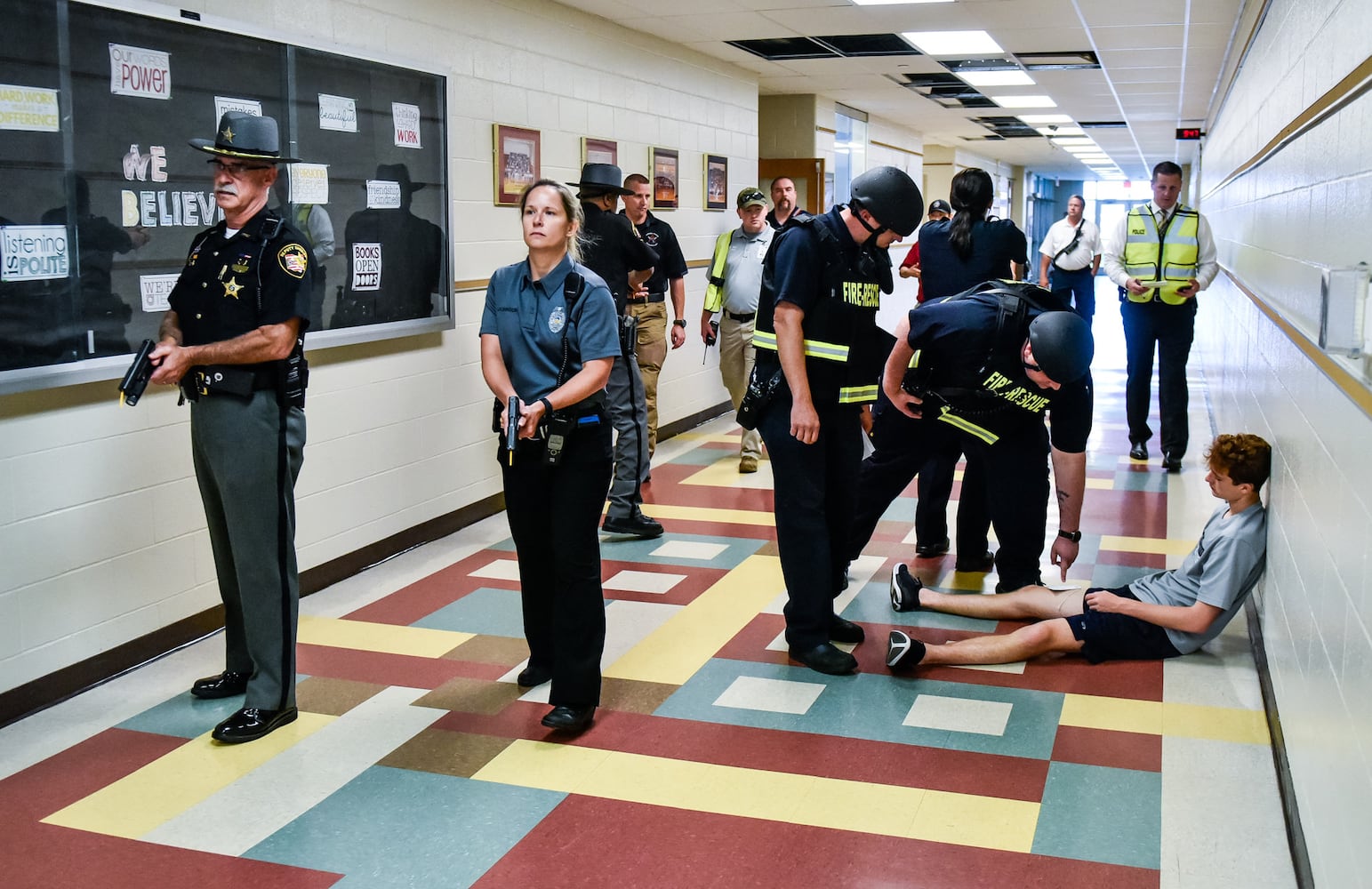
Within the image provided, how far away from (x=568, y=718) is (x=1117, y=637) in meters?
1.73

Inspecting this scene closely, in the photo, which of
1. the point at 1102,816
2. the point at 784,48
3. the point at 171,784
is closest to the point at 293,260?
the point at 171,784

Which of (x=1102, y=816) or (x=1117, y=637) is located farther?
(x=1117, y=637)

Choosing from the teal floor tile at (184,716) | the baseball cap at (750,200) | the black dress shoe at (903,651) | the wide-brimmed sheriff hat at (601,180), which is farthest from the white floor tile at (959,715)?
the baseball cap at (750,200)

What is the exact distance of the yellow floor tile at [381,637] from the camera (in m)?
4.13

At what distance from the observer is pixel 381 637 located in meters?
4.25

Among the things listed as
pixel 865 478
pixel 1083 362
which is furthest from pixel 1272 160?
pixel 865 478

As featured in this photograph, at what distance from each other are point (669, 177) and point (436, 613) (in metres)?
4.60

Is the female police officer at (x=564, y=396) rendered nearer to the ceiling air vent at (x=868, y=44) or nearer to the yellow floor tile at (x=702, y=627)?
the yellow floor tile at (x=702, y=627)

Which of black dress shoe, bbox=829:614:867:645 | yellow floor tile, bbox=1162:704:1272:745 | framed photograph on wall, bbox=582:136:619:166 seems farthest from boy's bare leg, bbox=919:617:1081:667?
framed photograph on wall, bbox=582:136:619:166

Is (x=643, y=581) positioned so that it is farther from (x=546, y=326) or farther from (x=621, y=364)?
(x=546, y=326)

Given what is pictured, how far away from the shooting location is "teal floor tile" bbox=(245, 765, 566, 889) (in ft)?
8.80

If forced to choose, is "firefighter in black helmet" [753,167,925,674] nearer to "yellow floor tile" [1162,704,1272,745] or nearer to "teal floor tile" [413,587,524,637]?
"yellow floor tile" [1162,704,1272,745]

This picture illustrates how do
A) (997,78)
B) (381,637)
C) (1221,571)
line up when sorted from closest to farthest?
(1221,571) < (381,637) < (997,78)

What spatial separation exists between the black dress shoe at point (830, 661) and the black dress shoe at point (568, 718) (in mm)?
786
